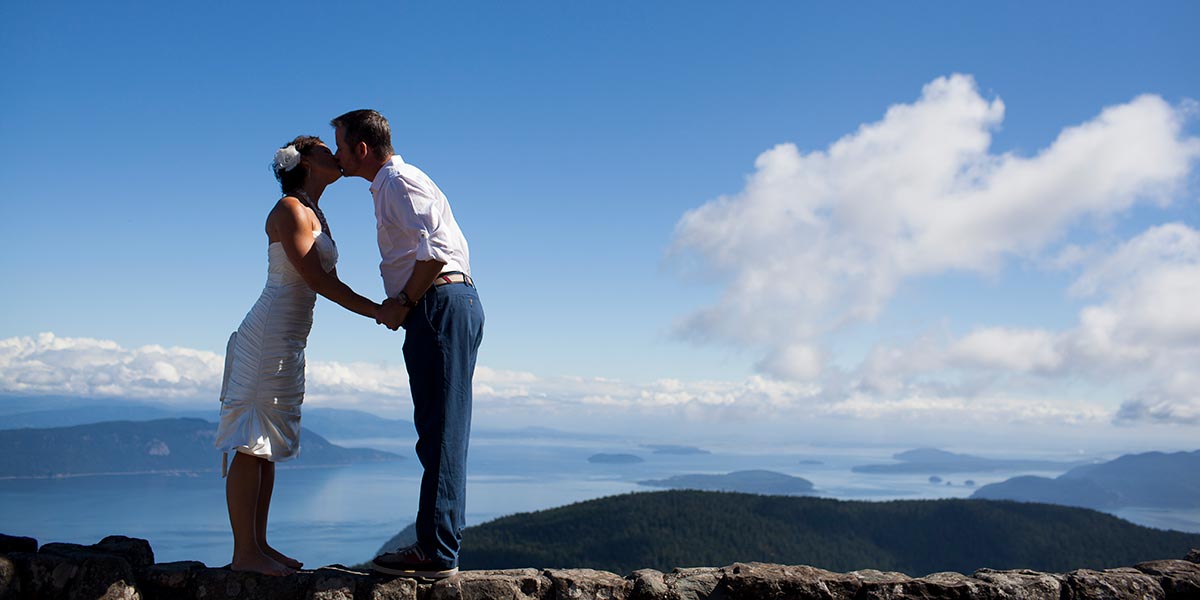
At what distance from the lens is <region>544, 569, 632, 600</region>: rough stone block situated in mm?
3879

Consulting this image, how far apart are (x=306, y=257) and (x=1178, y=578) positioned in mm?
4894

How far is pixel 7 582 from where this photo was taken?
11.8 ft

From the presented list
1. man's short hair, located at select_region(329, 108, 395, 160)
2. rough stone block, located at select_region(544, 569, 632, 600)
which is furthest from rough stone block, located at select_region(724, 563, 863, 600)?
man's short hair, located at select_region(329, 108, 395, 160)

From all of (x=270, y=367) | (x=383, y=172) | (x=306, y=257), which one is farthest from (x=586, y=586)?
(x=383, y=172)

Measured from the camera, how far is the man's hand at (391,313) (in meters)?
3.79

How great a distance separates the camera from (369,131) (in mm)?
3979

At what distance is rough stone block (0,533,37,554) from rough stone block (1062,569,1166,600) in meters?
5.32

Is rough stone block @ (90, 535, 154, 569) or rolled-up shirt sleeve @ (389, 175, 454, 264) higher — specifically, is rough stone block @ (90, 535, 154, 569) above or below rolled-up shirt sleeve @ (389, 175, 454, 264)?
below

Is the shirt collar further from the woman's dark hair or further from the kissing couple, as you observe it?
the woman's dark hair

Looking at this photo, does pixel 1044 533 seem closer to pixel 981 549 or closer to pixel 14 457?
pixel 981 549

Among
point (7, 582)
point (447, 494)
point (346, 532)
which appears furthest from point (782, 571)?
point (346, 532)

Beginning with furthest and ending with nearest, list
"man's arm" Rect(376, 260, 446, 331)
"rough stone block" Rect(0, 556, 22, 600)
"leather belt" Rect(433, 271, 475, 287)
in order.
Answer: "leather belt" Rect(433, 271, 475, 287) < "man's arm" Rect(376, 260, 446, 331) < "rough stone block" Rect(0, 556, 22, 600)

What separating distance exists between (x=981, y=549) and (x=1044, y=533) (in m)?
6.83

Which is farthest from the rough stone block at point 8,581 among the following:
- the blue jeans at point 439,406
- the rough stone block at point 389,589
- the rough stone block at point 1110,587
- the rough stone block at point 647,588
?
the rough stone block at point 1110,587
